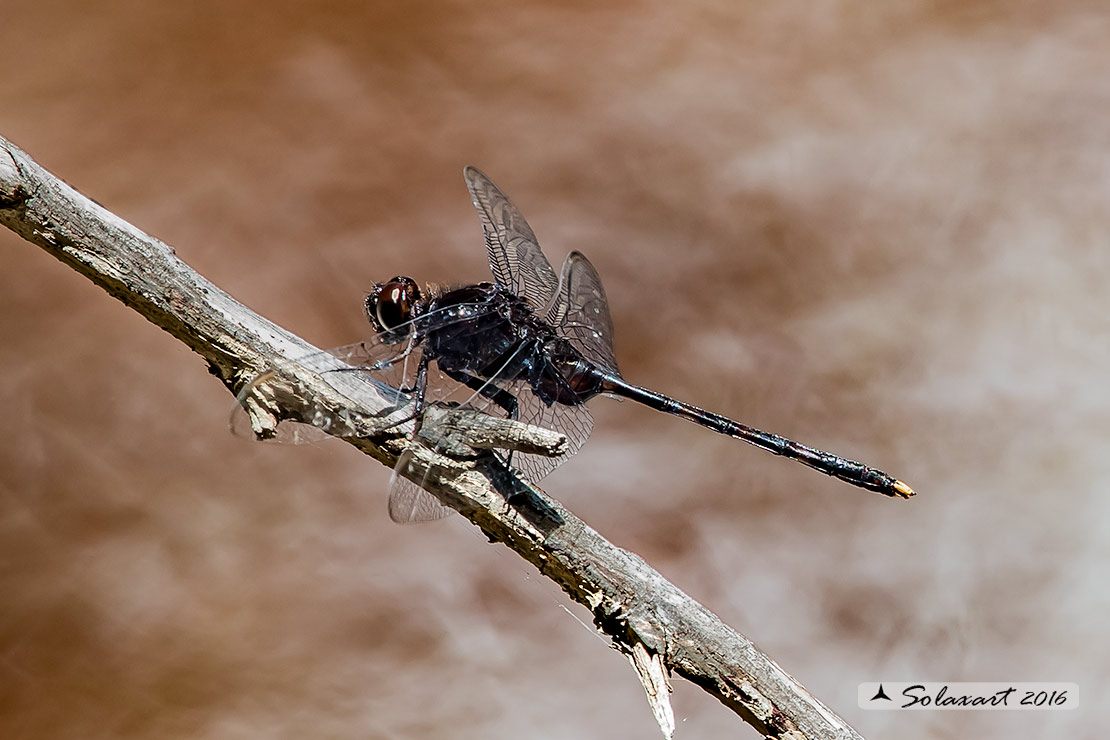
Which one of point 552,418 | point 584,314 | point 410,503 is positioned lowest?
point 410,503

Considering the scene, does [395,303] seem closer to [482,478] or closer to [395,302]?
[395,302]

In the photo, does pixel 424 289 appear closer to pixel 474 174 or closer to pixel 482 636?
pixel 474 174

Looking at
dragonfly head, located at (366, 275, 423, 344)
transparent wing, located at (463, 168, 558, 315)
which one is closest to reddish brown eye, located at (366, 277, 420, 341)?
dragonfly head, located at (366, 275, 423, 344)

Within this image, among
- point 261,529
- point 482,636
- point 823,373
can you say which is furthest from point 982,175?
point 261,529

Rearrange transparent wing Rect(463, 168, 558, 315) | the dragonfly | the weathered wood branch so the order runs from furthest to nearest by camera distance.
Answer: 1. transparent wing Rect(463, 168, 558, 315)
2. the dragonfly
3. the weathered wood branch

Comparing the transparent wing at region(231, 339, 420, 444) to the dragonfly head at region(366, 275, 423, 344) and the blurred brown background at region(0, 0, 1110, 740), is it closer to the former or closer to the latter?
the dragonfly head at region(366, 275, 423, 344)

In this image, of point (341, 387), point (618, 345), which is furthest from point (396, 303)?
point (618, 345)
